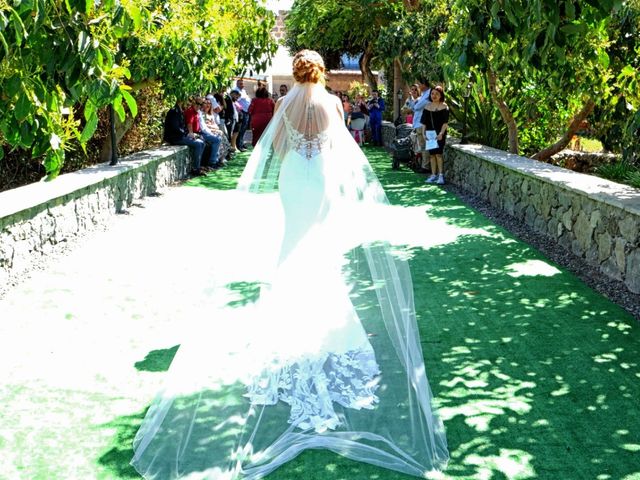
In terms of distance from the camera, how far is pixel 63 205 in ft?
28.0

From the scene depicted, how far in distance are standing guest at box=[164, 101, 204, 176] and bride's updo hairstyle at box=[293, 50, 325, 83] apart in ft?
36.1

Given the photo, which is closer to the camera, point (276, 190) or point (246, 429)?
point (246, 429)

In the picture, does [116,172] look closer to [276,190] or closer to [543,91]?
[276,190]

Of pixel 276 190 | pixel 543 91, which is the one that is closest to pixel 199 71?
pixel 543 91

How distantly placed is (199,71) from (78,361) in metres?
7.79

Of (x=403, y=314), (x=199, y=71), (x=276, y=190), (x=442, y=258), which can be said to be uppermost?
(x=199, y=71)

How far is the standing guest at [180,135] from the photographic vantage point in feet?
51.1

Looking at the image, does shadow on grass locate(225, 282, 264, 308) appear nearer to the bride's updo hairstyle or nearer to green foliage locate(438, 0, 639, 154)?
the bride's updo hairstyle

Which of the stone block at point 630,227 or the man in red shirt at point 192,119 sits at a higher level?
the man in red shirt at point 192,119

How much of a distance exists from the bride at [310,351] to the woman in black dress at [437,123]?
9.21m

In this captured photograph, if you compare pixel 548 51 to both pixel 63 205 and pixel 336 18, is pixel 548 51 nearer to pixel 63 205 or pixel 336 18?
pixel 63 205

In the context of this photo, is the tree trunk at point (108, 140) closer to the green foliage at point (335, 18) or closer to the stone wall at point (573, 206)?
the stone wall at point (573, 206)

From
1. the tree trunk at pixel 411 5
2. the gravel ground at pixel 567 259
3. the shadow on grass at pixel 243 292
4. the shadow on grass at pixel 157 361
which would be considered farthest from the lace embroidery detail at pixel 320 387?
the tree trunk at pixel 411 5

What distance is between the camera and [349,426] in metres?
4.11
